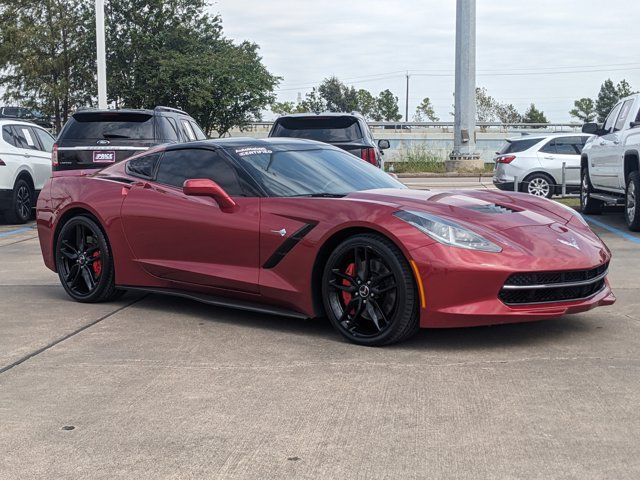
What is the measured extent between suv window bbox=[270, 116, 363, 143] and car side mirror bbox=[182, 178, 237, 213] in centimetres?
708

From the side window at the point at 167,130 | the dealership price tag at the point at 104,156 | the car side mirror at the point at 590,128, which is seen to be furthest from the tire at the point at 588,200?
the dealership price tag at the point at 104,156

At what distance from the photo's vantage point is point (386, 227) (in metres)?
5.44

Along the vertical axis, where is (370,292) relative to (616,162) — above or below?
below

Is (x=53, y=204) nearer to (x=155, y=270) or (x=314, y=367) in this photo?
(x=155, y=270)

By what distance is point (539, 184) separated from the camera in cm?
1920

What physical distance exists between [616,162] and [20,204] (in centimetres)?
910

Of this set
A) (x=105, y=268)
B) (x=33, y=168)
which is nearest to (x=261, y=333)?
(x=105, y=268)

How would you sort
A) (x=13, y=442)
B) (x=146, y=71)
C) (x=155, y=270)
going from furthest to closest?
(x=146, y=71)
(x=155, y=270)
(x=13, y=442)

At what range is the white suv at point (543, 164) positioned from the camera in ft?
62.7

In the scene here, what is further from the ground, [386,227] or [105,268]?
[386,227]

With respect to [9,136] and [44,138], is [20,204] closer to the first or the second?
[9,136]

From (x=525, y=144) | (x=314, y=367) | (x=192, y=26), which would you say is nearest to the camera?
(x=314, y=367)

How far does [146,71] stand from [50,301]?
35.3 metres

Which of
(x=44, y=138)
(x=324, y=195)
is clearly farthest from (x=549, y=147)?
(x=324, y=195)
